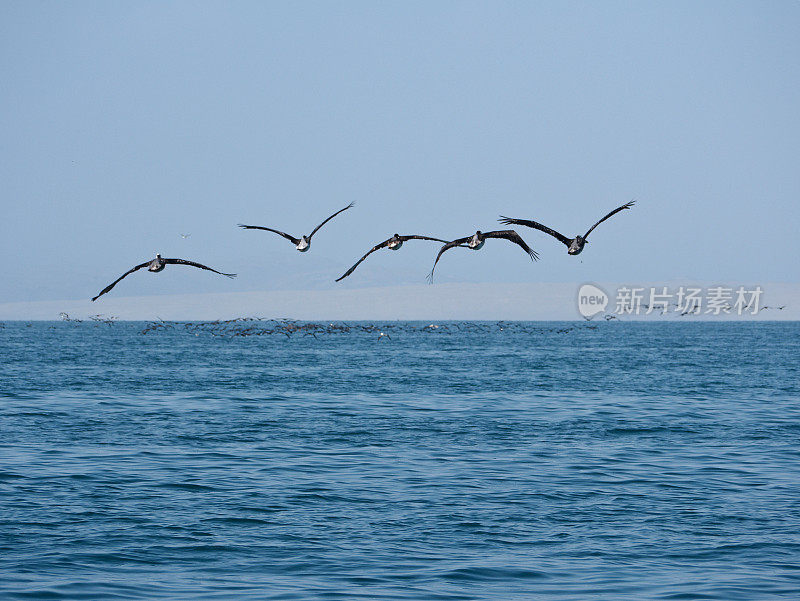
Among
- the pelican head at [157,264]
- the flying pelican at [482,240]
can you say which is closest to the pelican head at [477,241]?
the flying pelican at [482,240]

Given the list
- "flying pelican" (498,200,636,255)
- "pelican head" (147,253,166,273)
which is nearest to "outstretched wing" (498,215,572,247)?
"flying pelican" (498,200,636,255)

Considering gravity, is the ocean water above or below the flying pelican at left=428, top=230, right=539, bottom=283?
below

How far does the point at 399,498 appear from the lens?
25.7 m

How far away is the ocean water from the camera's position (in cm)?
1867

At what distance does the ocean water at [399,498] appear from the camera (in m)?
18.7

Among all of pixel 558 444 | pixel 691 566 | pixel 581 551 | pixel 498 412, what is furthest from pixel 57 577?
pixel 498 412

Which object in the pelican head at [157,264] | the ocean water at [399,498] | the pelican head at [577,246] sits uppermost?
the pelican head at [577,246]

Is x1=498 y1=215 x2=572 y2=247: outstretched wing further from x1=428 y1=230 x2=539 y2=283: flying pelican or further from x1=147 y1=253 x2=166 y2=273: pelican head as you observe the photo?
x1=147 y1=253 x2=166 y2=273: pelican head

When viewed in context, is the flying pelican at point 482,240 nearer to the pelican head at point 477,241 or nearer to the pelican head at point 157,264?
the pelican head at point 477,241

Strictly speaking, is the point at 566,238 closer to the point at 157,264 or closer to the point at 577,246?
the point at 577,246

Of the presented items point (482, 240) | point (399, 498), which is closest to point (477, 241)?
point (482, 240)

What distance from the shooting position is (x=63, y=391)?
62.2 meters

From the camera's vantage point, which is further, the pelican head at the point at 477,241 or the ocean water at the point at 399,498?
the pelican head at the point at 477,241

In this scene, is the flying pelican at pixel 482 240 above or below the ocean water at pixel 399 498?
above
